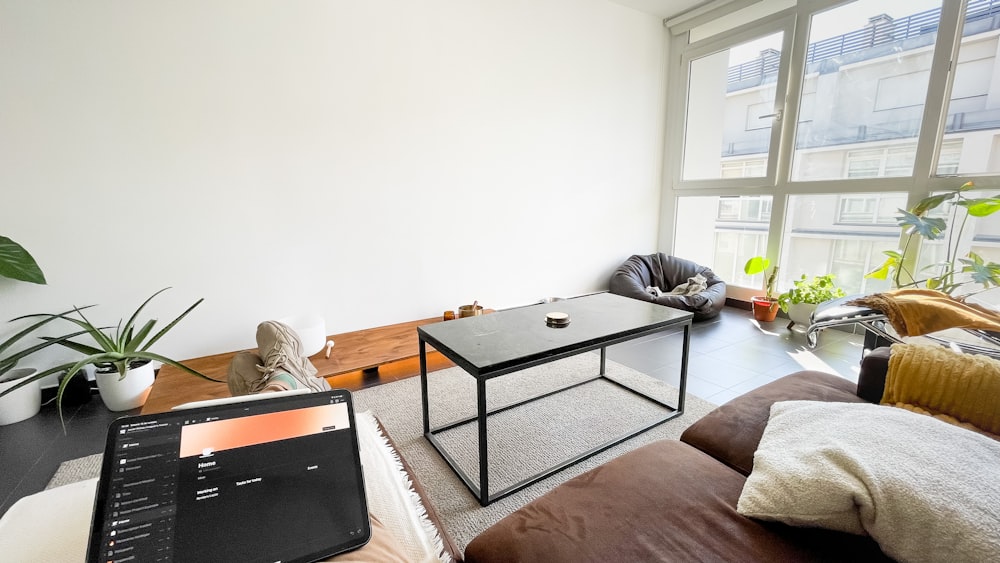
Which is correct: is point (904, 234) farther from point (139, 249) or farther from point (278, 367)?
point (139, 249)

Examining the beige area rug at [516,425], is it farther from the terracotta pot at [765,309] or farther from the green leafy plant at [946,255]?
the green leafy plant at [946,255]

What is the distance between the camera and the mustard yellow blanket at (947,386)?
1007mm

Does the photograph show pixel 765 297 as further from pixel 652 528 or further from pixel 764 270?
pixel 652 528

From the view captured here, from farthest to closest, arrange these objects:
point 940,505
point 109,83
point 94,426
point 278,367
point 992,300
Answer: point 992,300 → point 109,83 → point 94,426 → point 278,367 → point 940,505

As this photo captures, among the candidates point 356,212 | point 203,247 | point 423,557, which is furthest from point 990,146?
point 203,247

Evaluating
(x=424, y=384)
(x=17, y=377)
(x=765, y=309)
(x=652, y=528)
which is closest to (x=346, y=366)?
(x=424, y=384)

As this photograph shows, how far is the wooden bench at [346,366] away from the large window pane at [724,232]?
3.09m

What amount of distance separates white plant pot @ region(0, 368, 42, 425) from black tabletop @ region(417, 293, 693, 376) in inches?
80.8

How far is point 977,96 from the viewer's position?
2.52 metres

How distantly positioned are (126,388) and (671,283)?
166 inches

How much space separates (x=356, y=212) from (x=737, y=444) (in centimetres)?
259

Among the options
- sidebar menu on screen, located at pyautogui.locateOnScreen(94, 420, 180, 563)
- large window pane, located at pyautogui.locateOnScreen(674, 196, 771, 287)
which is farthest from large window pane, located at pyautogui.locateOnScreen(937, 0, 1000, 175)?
sidebar menu on screen, located at pyautogui.locateOnScreen(94, 420, 180, 563)

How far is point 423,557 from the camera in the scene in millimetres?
764

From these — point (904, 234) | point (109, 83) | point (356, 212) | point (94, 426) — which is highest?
point (109, 83)
